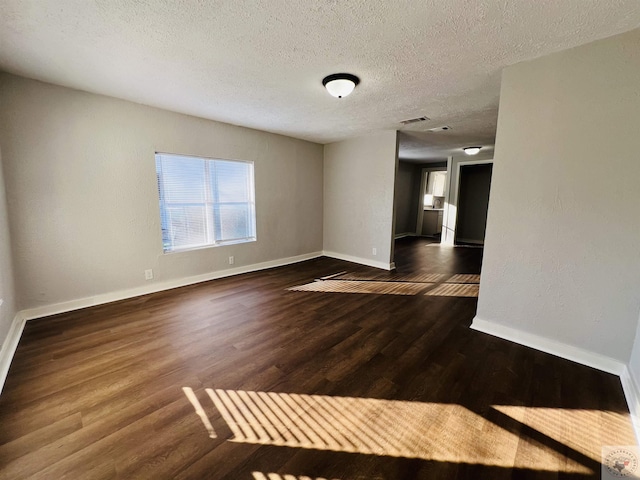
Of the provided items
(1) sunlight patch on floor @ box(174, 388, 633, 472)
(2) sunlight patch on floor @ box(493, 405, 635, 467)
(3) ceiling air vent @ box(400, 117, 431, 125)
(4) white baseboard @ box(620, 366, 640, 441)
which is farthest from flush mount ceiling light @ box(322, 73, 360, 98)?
(4) white baseboard @ box(620, 366, 640, 441)

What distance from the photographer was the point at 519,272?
239cm

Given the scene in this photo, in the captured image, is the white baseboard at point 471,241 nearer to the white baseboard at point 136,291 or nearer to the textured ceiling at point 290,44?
the textured ceiling at point 290,44

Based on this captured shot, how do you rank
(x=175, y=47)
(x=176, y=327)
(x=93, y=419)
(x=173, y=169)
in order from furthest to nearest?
(x=173, y=169) < (x=176, y=327) < (x=175, y=47) < (x=93, y=419)

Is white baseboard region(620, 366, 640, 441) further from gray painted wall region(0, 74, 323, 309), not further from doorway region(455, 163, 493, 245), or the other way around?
doorway region(455, 163, 493, 245)

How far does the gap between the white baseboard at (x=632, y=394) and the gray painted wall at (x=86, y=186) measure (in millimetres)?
4529

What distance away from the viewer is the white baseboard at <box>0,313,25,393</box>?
1.94 m

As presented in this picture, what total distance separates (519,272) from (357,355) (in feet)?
5.35

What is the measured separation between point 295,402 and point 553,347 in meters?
2.21

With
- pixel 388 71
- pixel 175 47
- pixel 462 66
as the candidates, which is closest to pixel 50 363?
pixel 175 47

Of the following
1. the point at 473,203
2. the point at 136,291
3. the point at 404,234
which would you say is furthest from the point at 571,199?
the point at 404,234

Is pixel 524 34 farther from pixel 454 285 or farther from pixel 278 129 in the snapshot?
pixel 278 129

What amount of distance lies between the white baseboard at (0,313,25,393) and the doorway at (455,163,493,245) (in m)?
8.57

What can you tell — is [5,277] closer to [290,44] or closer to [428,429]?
[290,44]

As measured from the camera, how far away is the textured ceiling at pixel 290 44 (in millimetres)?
1649
